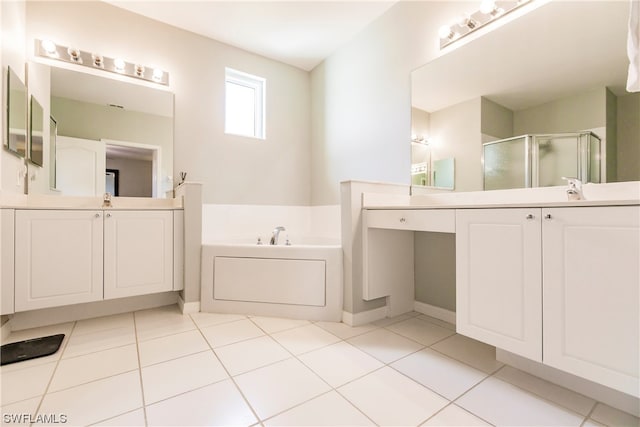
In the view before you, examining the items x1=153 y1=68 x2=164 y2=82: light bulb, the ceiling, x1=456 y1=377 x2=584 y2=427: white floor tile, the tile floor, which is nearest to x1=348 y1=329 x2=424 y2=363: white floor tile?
the tile floor

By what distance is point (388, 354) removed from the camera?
1.58 m

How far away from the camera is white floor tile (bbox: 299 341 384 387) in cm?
136

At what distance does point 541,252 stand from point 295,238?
2.37 m

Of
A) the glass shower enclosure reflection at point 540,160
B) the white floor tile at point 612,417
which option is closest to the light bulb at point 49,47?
the glass shower enclosure reflection at point 540,160

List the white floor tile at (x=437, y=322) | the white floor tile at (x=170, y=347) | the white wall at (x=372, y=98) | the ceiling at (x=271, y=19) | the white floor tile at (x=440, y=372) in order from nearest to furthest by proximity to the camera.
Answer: the white floor tile at (x=440, y=372) → the white floor tile at (x=170, y=347) → the white floor tile at (x=437, y=322) → the white wall at (x=372, y=98) → the ceiling at (x=271, y=19)

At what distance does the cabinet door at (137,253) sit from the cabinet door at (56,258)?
64 mm

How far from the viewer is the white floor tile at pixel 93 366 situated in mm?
1313

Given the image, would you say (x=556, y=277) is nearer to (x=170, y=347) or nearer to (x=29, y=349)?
(x=170, y=347)

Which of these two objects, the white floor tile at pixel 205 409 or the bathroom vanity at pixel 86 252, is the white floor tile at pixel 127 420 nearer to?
the white floor tile at pixel 205 409

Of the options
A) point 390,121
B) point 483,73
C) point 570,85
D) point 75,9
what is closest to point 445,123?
point 483,73

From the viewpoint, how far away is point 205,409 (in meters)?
1.12

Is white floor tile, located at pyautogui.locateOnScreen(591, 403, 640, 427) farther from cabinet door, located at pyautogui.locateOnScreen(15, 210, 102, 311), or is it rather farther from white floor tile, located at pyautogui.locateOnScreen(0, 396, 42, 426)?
cabinet door, located at pyautogui.locateOnScreen(15, 210, 102, 311)

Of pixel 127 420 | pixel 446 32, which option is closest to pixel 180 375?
pixel 127 420

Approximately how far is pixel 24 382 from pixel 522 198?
2.71 m
